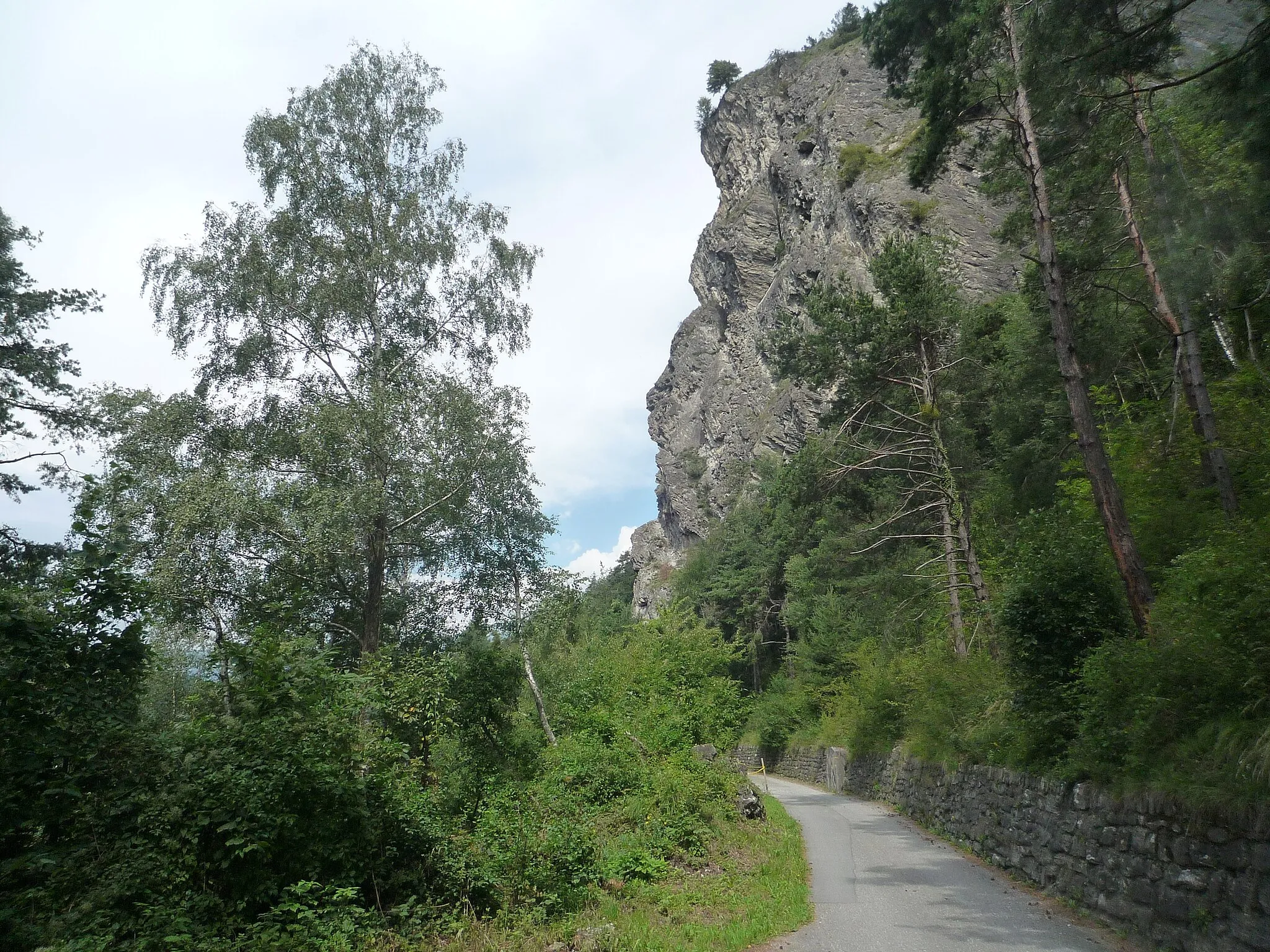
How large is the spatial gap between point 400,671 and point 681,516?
77.5m

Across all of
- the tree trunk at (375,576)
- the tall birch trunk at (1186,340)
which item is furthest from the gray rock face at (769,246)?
the tree trunk at (375,576)

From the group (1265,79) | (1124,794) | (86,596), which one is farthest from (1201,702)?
(86,596)

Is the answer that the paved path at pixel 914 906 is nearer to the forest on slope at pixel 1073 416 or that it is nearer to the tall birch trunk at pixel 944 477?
the forest on slope at pixel 1073 416

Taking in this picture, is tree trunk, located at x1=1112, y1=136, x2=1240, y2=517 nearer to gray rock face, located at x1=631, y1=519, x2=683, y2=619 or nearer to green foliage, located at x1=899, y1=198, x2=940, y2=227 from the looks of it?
green foliage, located at x1=899, y1=198, x2=940, y2=227

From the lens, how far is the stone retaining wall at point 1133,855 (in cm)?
561

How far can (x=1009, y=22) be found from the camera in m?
11.5

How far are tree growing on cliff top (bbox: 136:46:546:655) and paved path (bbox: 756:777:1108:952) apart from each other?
31.5 ft

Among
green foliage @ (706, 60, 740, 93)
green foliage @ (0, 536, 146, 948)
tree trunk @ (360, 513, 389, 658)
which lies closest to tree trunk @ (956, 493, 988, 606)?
tree trunk @ (360, 513, 389, 658)

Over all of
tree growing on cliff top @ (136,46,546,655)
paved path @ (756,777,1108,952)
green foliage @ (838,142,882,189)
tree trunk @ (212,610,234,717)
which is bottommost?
paved path @ (756,777,1108,952)

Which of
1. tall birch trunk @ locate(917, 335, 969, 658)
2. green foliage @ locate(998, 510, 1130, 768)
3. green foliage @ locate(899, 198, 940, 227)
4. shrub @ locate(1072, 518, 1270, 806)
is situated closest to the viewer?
shrub @ locate(1072, 518, 1270, 806)

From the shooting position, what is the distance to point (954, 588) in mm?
18016

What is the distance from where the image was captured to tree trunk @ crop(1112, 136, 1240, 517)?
36.0 feet

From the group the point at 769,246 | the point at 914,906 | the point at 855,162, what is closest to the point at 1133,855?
the point at 914,906

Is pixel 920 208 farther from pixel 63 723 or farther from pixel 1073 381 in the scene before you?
pixel 63 723
